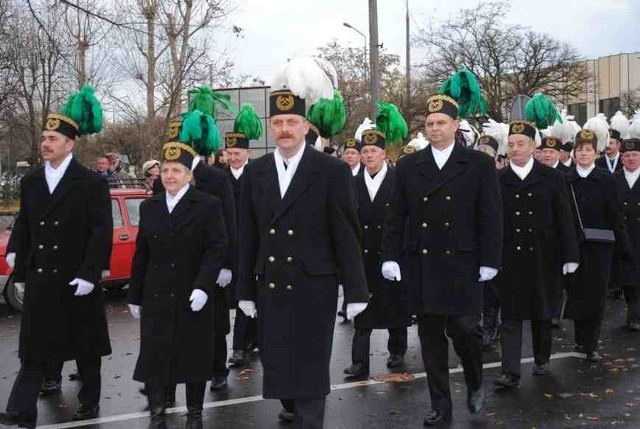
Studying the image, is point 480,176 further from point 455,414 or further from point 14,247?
point 14,247

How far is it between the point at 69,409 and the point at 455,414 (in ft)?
9.78

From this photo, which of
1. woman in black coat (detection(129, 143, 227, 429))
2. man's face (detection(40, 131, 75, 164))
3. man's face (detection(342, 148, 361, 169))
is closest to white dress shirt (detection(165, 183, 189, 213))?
woman in black coat (detection(129, 143, 227, 429))

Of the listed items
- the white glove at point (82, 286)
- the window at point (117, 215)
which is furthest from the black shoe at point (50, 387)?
the window at point (117, 215)

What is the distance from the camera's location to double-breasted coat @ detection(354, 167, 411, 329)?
805cm

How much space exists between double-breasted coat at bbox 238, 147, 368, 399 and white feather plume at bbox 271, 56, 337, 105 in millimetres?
434

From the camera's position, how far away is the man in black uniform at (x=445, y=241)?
616 centimetres

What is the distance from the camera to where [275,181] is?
527 centimetres

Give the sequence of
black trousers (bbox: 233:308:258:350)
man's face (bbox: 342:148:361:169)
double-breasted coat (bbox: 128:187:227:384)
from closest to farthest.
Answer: double-breasted coat (bbox: 128:187:227:384) < black trousers (bbox: 233:308:258:350) < man's face (bbox: 342:148:361:169)

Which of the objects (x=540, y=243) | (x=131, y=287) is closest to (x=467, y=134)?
(x=540, y=243)

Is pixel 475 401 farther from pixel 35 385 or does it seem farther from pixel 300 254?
pixel 35 385

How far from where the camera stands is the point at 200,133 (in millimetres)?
6941

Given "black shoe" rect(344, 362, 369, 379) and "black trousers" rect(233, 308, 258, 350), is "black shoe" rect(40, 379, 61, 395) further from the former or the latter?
"black shoe" rect(344, 362, 369, 379)

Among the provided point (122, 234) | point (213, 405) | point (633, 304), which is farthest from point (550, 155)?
point (122, 234)

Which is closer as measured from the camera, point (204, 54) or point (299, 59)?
point (299, 59)
